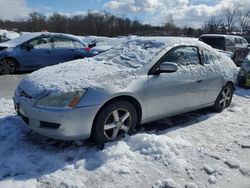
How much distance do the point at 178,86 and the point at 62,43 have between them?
22.1 feet

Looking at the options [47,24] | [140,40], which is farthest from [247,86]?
[47,24]

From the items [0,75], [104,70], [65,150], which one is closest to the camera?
[65,150]

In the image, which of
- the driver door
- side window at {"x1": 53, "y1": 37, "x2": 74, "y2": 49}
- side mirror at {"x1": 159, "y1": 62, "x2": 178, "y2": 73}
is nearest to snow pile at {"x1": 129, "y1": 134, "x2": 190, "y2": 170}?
the driver door

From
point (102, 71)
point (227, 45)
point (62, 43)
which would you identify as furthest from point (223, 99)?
point (227, 45)

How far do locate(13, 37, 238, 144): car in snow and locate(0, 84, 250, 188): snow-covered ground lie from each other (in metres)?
0.29

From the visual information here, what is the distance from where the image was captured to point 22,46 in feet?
30.0

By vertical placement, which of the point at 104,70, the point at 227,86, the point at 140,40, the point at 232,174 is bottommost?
the point at 232,174

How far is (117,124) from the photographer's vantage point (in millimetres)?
3811

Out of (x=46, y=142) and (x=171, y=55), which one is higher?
(x=171, y=55)

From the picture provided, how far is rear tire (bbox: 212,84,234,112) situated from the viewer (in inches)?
218

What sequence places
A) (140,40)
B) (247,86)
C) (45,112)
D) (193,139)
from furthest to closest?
1. (247,86)
2. (140,40)
3. (193,139)
4. (45,112)

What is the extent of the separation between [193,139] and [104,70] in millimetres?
1747

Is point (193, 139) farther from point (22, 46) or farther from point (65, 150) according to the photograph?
point (22, 46)

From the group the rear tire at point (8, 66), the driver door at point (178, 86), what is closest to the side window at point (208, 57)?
the driver door at point (178, 86)
